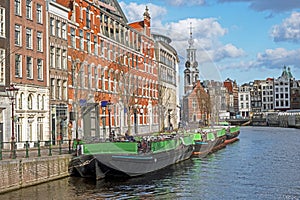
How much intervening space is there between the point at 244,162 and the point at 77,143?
59.0ft

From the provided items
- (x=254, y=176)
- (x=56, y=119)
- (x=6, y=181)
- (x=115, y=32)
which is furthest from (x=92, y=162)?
(x=115, y=32)

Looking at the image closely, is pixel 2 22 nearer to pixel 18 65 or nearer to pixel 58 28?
pixel 18 65

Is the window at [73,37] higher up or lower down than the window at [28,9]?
lower down

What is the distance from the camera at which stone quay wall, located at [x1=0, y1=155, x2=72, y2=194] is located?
30375 millimetres

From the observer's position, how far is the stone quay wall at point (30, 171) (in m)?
30.4

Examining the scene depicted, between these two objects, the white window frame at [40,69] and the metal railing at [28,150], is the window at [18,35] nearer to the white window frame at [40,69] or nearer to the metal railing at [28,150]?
the white window frame at [40,69]

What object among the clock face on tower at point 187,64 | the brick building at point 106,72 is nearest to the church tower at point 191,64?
the clock face on tower at point 187,64

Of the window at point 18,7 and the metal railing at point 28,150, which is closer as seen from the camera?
the metal railing at point 28,150

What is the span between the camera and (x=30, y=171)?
32.8 m

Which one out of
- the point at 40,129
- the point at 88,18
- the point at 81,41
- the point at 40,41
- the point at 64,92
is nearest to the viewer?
the point at 40,129

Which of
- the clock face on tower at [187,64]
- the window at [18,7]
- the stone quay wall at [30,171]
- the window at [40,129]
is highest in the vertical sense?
the window at [18,7]

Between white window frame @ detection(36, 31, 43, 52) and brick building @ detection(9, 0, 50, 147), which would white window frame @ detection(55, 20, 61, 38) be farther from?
white window frame @ detection(36, 31, 43, 52)

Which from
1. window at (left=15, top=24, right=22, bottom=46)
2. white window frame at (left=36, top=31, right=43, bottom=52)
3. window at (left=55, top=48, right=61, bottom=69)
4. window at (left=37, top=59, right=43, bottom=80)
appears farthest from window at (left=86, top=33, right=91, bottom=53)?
window at (left=15, top=24, right=22, bottom=46)

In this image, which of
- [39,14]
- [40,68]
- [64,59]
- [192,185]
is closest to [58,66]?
[64,59]
